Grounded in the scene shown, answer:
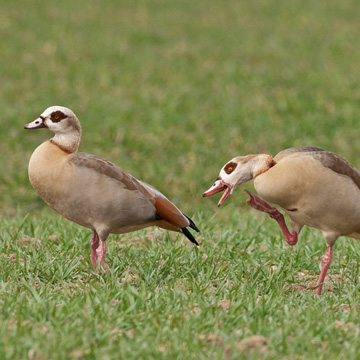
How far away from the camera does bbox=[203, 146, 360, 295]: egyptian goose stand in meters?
4.65

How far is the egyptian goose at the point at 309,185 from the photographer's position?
4652 mm

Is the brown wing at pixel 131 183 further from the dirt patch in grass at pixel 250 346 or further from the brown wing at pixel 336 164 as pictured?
the dirt patch in grass at pixel 250 346

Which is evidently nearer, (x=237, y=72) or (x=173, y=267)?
(x=173, y=267)

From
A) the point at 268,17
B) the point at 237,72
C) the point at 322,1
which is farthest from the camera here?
the point at 322,1

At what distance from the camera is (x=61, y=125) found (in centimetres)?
495

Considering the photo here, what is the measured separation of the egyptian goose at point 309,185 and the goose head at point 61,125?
3.62 feet

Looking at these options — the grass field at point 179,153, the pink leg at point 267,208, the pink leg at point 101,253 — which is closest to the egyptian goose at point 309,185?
the pink leg at point 267,208

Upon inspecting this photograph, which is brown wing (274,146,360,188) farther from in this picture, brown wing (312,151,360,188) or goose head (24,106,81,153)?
goose head (24,106,81,153)

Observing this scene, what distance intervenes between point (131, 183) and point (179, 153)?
5.55 m

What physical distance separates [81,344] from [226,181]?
1743 millimetres

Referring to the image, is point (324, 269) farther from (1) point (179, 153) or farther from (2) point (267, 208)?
(1) point (179, 153)

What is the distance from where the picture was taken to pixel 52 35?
16.8 meters

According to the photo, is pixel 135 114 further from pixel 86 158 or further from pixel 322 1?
pixel 322 1

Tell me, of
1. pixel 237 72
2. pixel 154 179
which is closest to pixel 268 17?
pixel 237 72
